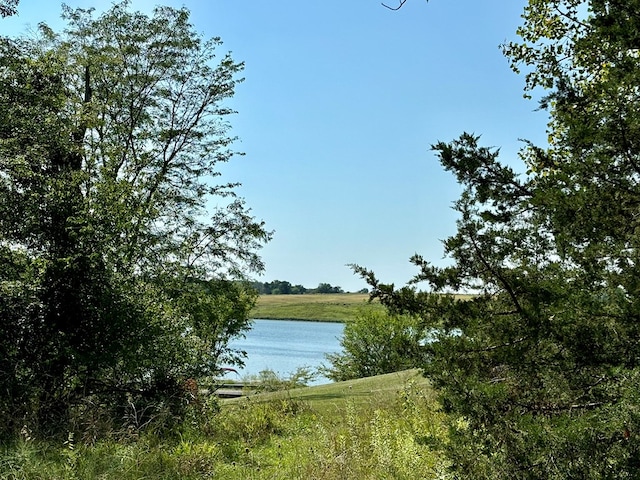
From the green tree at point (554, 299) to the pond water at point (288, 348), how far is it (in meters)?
16.2

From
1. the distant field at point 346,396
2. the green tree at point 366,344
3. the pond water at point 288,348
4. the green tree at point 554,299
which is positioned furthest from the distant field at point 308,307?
the green tree at point 554,299

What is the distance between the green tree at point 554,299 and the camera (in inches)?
110

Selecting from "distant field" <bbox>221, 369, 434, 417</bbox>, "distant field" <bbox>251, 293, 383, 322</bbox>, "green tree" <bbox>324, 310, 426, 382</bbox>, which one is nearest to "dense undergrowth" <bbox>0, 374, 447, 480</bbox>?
"distant field" <bbox>221, 369, 434, 417</bbox>

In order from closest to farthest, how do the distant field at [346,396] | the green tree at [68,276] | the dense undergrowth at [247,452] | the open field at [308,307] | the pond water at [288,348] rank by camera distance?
the dense undergrowth at [247,452]
the green tree at [68,276]
the distant field at [346,396]
the pond water at [288,348]
the open field at [308,307]

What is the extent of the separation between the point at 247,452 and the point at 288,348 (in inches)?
1364

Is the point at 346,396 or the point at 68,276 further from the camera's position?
the point at 346,396

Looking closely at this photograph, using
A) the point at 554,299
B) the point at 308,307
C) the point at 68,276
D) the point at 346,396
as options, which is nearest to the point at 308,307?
the point at 308,307

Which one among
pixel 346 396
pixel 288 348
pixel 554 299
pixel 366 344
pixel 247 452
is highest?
pixel 554 299

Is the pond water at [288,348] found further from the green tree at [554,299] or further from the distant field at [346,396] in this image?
the green tree at [554,299]

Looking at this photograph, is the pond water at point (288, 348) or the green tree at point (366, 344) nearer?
the green tree at point (366, 344)

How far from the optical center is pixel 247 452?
6516 millimetres

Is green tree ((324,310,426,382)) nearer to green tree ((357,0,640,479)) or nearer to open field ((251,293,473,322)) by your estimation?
green tree ((357,0,640,479))

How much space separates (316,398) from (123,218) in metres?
5.86

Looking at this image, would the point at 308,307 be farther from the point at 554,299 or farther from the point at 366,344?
the point at 554,299
